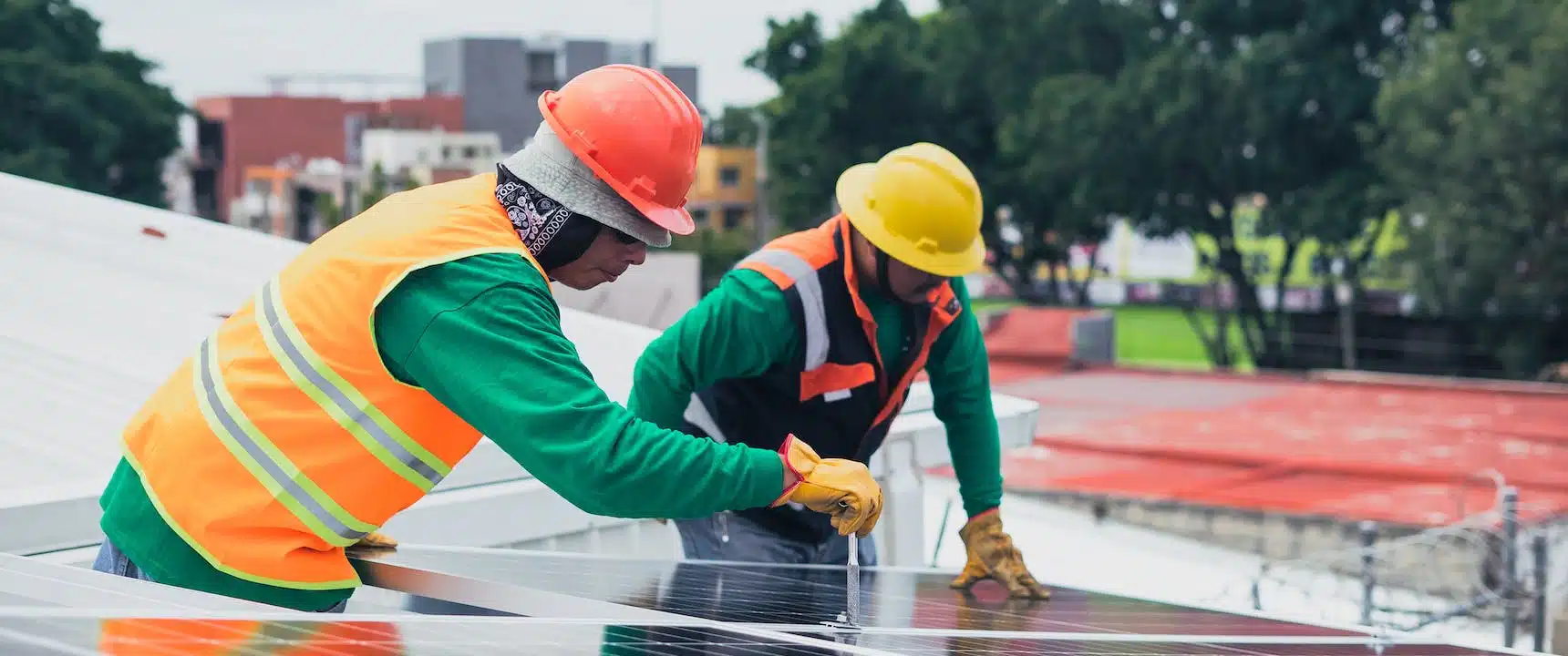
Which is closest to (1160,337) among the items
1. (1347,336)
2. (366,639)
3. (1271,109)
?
(1271,109)

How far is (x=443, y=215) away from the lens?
2549 mm

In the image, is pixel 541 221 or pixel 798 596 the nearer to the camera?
pixel 541 221

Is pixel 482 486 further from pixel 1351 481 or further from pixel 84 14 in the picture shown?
pixel 84 14

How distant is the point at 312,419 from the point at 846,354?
2191mm

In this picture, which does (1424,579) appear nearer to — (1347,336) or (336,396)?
(336,396)

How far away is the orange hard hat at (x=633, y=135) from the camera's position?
8.80 ft

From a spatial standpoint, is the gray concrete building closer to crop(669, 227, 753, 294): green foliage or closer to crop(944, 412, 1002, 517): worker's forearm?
crop(669, 227, 753, 294): green foliage

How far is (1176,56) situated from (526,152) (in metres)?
28.3

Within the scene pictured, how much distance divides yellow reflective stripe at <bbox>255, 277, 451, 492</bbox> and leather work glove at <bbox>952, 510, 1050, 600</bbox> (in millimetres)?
1989

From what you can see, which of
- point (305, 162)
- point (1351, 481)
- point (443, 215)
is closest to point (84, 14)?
point (305, 162)

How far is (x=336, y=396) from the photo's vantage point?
2.50 m

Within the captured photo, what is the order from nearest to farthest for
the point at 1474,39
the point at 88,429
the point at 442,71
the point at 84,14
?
the point at 88,429 → the point at 1474,39 → the point at 84,14 → the point at 442,71

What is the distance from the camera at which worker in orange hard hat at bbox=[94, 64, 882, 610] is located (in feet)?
7.84

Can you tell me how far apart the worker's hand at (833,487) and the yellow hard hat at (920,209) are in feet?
5.38
